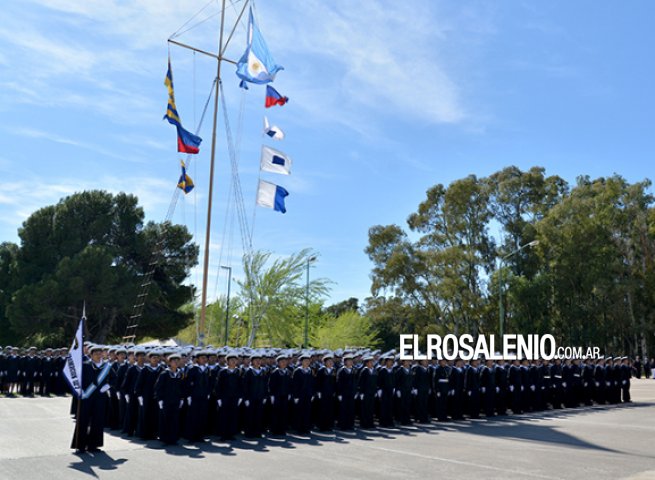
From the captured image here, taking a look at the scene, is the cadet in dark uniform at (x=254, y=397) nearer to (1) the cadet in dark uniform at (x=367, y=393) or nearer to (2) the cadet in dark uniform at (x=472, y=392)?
(1) the cadet in dark uniform at (x=367, y=393)

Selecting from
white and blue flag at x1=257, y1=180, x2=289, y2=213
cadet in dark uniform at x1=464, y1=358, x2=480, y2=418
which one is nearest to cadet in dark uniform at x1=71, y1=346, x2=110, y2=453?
cadet in dark uniform at x1=464, y1=358, x2=480, y2=418

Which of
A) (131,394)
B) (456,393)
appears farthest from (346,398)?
(131,394)

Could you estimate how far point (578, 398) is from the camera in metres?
21.5

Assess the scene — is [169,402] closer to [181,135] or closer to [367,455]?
[367,455]

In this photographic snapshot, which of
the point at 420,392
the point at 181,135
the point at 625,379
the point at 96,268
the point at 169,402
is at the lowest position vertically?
the point at 169,402

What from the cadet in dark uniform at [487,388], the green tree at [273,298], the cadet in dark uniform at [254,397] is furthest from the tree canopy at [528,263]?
the cadet in dark uniform at [254,397]

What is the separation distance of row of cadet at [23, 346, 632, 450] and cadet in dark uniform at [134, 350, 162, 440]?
2cm

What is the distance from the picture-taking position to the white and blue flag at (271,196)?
21.9 metres

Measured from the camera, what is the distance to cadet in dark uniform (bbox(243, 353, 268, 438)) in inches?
511

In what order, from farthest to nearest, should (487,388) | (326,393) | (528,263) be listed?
(528,263)
(487,388)
(326,393)

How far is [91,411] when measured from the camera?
35.2 feet

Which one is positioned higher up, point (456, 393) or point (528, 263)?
point (528, 263)

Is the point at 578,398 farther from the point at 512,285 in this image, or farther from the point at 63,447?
the point at 512,285

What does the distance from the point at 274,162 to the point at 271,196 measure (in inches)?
47.6
